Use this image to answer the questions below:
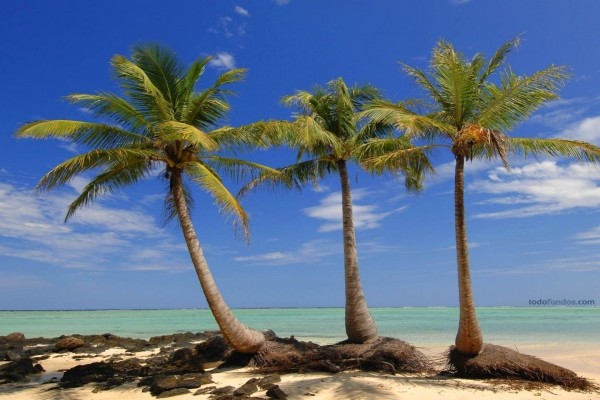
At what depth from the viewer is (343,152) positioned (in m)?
15.4

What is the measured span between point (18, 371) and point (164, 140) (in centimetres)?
757

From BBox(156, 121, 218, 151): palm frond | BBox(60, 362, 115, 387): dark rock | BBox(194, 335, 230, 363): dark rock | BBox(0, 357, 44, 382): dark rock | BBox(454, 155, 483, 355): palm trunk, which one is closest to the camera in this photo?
BBox(156, 121, 218, 151): palm frond

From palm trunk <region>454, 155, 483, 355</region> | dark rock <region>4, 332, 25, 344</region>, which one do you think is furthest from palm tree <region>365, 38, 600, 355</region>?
dark rock <region>4, 332, 25, 344</region>

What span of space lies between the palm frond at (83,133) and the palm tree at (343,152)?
424 centimetres

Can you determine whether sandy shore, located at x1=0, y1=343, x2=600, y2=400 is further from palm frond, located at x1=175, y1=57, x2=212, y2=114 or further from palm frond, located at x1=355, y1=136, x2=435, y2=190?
palm frond, located at x1=175, y1=57, x2=212, y2=114

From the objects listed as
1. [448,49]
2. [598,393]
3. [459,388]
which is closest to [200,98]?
[448,49]

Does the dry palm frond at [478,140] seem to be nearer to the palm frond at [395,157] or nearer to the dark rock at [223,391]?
the palm frond at [395,157]

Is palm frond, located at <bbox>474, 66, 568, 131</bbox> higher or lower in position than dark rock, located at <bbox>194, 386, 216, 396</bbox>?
higher

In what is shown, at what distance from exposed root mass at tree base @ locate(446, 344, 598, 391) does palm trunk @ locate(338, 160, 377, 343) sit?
3.52 metres

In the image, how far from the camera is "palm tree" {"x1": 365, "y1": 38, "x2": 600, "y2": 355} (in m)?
11.1

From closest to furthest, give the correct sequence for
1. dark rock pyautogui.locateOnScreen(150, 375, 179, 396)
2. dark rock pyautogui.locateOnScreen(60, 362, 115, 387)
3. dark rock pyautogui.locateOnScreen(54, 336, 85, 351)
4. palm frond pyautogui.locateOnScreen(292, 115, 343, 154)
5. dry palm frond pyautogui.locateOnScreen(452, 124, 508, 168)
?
dark rock pyautogui.locateOnScreen(150, 375, 179, 396) → dry palm frond pyautogui.locateOnScreen(452, 124, 508, 168) → dark rock pyautogui.locateOnScreen(60, 362, 115, 387) → palm frond pyautogui.locateOnScreen(292, 115, 343, 154) → dark rock pyautogui.locateOnScreen(54, 336, 85, 351)

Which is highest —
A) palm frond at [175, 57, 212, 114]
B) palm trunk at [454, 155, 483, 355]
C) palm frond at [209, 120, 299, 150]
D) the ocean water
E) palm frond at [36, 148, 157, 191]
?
palm frond at [175, 57, 212, 114]

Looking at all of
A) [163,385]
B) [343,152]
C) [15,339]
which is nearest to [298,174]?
[343,152]

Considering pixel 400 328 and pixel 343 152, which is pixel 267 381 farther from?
pixel 400 328
